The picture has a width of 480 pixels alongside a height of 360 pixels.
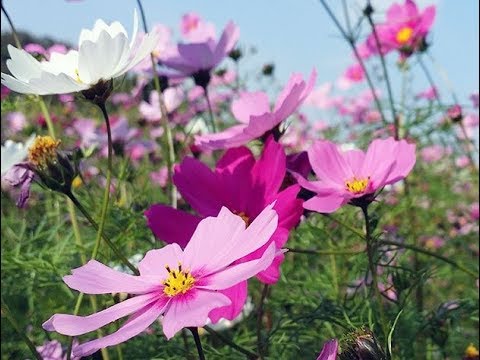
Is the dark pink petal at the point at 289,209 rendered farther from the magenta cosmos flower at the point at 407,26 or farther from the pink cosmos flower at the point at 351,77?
the pink cosmos flower at the point at 351,77

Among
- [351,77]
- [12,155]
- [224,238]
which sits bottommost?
[351,77]

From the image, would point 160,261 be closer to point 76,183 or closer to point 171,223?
point 171,223

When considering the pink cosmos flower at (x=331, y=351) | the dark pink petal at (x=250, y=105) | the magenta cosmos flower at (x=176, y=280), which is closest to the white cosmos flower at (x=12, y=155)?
the dark pink petal at (x=250, y=105)

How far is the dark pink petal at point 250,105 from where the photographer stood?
760 mm

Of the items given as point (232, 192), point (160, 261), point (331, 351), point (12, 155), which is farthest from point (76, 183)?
point (331, 351)

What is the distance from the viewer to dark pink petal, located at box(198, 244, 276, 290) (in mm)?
427

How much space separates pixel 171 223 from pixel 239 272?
174mm

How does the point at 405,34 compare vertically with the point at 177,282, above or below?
below

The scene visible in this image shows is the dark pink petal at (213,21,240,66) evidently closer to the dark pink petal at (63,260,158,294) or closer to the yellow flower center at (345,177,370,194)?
the yellow flower center at (345,177,370,194)

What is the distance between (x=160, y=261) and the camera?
52cm

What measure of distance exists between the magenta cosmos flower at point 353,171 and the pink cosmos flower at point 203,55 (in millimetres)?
397

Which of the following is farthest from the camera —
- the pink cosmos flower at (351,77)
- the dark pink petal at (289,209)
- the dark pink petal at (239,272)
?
the pink cosmos flower at (351,77)

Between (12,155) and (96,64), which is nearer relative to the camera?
(96,64)

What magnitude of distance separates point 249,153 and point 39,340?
73cm
